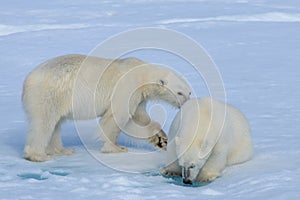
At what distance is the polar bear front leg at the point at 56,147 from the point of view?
16.2 feet

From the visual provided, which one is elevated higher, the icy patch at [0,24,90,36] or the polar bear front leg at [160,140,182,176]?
the icy patch at [0,24,90,36]

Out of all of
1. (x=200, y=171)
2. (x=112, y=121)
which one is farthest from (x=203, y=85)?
(x=200, y=171)

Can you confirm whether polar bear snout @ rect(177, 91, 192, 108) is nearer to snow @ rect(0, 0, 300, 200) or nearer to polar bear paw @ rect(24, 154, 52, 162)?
snow @ rect(0, 0, 300, 200)

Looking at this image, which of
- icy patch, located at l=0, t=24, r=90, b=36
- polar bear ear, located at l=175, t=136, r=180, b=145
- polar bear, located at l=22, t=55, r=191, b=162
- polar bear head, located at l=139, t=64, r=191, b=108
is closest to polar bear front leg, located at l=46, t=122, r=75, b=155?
polar bear, located at l=22, t=55, r=191, b=162

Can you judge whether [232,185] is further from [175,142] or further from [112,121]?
[112,121]

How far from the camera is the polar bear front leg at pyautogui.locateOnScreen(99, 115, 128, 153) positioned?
492cm

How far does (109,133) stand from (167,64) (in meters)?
4.11

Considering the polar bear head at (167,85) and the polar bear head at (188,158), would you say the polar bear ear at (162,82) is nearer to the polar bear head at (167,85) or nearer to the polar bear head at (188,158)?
the polar bear head at (167,85)

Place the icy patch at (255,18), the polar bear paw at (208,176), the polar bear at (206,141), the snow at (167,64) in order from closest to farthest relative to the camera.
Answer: the snow at (167,64) → the polar bear at (206,141) → the polar bear paw at (208,176) → the icy patch at (255,18)

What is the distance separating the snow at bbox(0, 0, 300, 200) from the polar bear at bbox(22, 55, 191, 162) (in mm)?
202

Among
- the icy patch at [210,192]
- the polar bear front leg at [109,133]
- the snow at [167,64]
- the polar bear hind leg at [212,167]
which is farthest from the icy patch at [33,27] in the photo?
the icy patch at [210,192]

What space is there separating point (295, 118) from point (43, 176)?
2.59 meters

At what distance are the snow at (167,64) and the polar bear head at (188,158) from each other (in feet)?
0.30

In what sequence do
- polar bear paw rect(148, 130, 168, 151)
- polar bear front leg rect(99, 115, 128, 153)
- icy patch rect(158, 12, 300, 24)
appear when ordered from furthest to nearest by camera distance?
icy patch rect(158, 12, 300, 24) → polar bear paw rect(148, 130, 168, 151) → polar bear front leg rect(99, 115, 128, 153)
